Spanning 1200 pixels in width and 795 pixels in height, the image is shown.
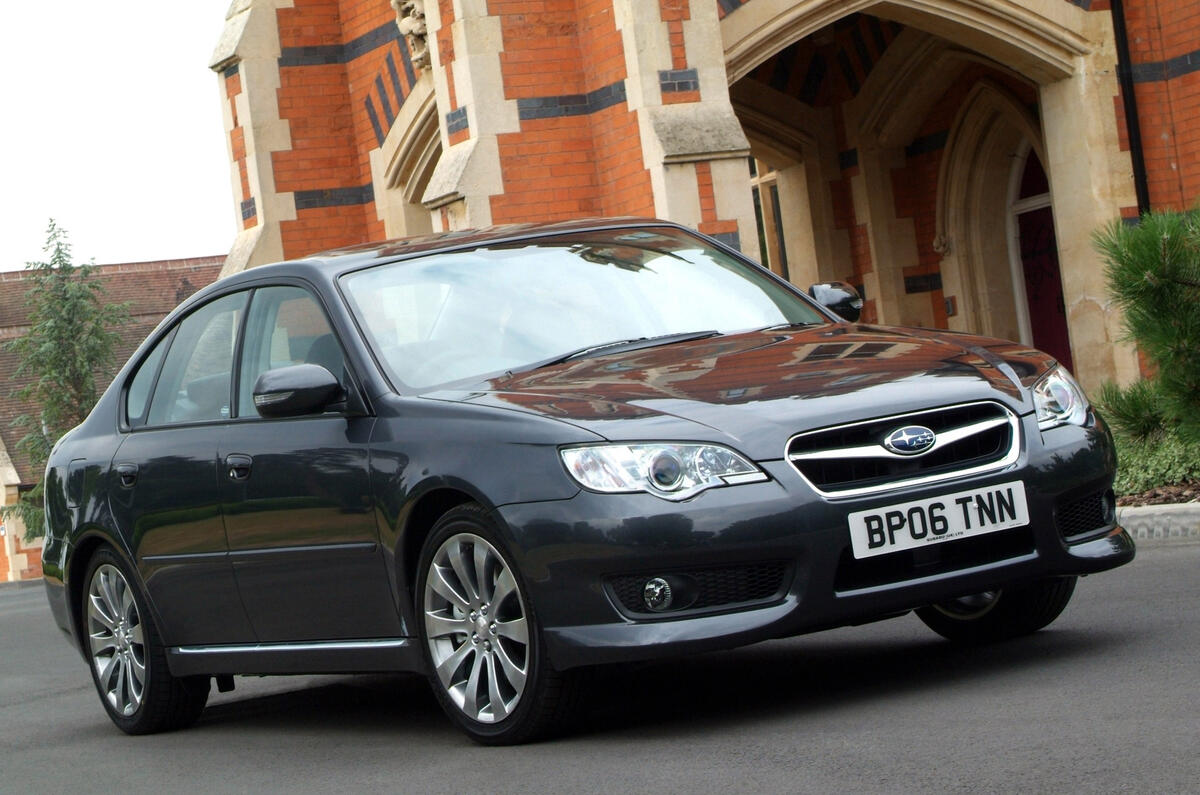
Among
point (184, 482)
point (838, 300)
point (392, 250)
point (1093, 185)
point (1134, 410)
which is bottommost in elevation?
point (1134, 410)

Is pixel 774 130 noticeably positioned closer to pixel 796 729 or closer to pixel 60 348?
pixel 796 729

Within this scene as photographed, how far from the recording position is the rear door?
19.8 feet

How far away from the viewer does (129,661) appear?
737 cm

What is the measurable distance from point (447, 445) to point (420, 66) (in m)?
14.7

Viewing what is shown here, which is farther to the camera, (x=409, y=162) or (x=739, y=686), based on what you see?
(x=409, y=162)

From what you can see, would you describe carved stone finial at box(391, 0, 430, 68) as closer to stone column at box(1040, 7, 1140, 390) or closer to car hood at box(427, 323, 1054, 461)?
stone column at box(1040, 7, 1140, 390)

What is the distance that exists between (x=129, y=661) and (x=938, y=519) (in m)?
3.46

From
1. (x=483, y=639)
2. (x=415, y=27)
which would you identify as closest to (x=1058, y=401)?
(x=483, y=639)

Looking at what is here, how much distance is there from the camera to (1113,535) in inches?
233

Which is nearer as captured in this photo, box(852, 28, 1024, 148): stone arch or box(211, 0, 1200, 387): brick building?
box(211, 0, 1200, 387): brick building

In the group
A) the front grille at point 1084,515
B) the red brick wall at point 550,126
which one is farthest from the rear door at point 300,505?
the red brick wall at point 550,126

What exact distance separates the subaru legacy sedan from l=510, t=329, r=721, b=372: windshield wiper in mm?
16

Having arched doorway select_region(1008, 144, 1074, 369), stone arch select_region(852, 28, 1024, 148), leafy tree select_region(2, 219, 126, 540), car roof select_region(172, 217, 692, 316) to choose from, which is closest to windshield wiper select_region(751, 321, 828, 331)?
car roof select_region(172, 217, 692, 316)

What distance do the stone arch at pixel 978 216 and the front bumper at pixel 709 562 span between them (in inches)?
615
